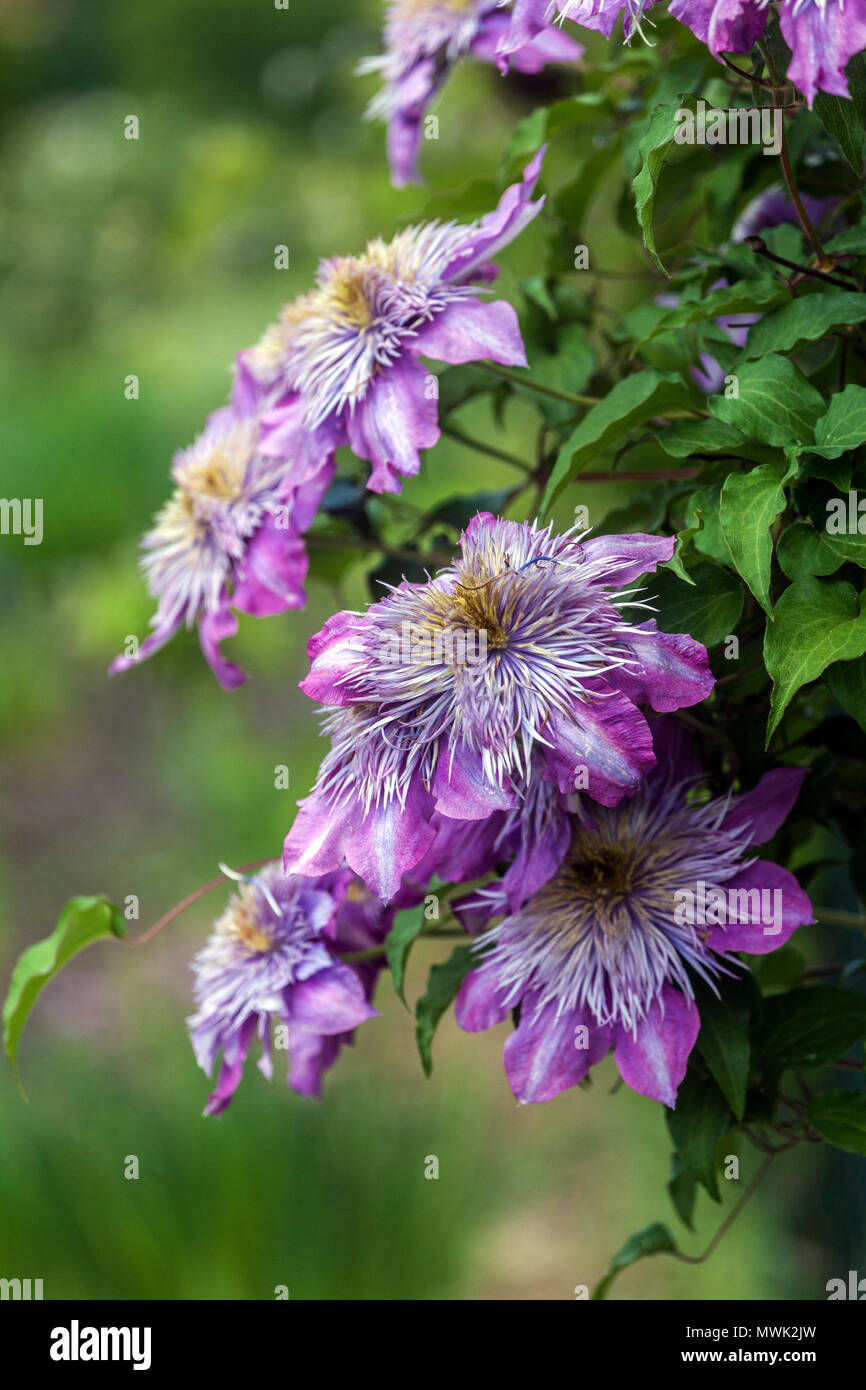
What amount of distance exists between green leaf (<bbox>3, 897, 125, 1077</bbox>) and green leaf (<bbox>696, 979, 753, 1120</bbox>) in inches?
8.9

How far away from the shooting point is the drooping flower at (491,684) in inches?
12.0

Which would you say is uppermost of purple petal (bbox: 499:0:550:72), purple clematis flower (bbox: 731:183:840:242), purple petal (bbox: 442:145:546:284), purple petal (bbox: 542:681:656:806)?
purple clematis flower (bbox: 731:183:840:242)

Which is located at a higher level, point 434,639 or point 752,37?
point 752,37

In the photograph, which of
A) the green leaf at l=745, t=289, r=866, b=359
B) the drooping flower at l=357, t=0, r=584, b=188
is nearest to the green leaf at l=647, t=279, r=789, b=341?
the green leaf at l=745, t=289, r=866, b=359

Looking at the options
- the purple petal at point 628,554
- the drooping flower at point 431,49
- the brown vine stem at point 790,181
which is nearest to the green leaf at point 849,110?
the brown vine stem at point 790,181

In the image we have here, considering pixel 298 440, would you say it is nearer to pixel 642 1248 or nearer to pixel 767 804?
pixel 767 804

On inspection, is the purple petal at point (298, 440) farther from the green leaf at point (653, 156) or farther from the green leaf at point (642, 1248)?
the green leaf at point (642, 1248)

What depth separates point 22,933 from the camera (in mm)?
2154

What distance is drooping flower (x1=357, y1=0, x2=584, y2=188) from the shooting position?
1.71 ft

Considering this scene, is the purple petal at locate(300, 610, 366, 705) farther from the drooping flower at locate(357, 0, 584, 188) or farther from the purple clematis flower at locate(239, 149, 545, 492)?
the drooping flower at locate(357, 0, 584, 188)

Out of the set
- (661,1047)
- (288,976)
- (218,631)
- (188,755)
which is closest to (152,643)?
(218,631)
